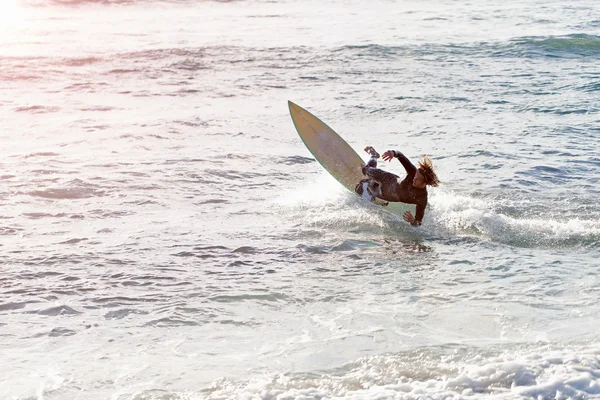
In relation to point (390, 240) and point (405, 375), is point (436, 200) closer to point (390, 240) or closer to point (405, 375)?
point (390, 240)

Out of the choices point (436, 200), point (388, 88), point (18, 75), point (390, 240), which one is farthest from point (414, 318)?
point (18, 75)

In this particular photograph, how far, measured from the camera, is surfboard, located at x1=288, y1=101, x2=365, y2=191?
11914 millimetres

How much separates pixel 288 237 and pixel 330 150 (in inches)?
95.6

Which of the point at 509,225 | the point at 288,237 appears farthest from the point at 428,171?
the point at 288,237

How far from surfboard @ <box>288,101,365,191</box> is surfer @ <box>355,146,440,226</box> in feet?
2.37

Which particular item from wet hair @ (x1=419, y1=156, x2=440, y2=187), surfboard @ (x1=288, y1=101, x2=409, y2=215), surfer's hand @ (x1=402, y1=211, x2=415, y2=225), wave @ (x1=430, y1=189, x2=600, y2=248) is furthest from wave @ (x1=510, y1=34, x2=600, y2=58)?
surfer's hand @ (x1=402, y1=211, x2=415, y2=225)

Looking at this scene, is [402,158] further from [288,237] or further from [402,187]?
[288,237]

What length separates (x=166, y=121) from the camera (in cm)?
1739

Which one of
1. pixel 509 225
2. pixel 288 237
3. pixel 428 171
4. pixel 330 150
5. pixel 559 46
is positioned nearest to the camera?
pixel 428 171

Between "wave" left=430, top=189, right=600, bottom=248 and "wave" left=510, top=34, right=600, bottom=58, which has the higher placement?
"wave" left=510, top=34, right=600, bottom=58

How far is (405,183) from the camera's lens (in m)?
10.4

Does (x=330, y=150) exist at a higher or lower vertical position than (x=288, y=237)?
higher

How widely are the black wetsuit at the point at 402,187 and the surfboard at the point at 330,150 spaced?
771 mm

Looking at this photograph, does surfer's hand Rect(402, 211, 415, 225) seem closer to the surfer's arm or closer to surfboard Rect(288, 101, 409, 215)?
the surfer's arm
